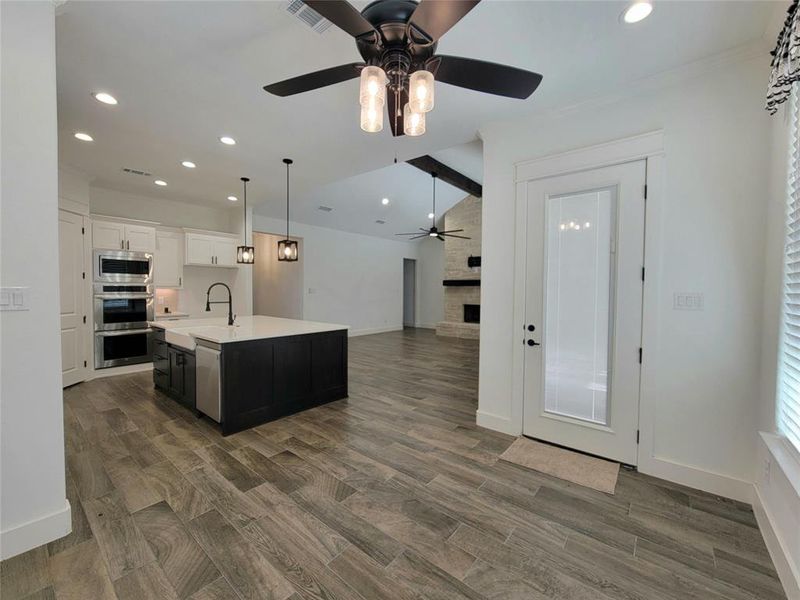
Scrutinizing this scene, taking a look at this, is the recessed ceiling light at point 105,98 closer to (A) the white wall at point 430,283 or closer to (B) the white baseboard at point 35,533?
(B) the white baseboard at point 35,533

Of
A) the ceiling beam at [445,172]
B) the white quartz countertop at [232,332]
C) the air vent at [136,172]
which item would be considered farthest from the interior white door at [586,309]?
the air vent at [136,172]

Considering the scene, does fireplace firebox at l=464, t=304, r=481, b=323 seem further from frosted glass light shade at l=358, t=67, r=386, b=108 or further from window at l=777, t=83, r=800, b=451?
frosted glass light shade at l=358, t=67, r=386, b=108

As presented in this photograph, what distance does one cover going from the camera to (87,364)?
455cm

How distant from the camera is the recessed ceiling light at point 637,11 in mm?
1682

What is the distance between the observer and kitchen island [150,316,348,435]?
295 centimetres

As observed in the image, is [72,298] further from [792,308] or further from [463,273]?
[463,273]

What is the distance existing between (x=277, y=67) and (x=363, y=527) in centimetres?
303

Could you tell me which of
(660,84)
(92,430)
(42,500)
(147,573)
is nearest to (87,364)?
(92,430)

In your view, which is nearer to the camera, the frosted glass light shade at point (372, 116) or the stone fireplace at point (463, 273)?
the frosted glass light shade at point (372, 116)

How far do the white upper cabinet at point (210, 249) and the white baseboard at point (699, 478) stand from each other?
6523 mm

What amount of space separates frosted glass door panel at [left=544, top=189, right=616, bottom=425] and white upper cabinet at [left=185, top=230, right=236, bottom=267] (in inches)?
220

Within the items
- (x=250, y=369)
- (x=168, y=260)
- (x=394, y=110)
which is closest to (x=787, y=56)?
(x=394, y=110)

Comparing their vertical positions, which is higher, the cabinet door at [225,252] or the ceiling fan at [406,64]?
the ceiling fan at [406,64]

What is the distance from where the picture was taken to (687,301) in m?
2.23
